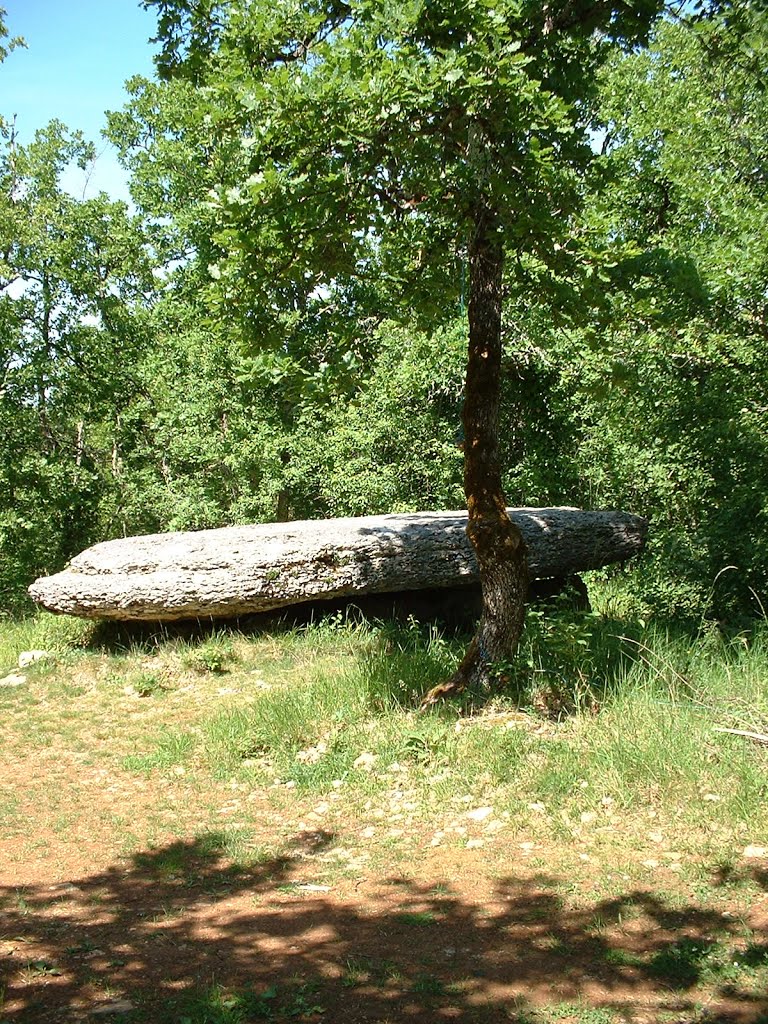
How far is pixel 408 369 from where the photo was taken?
11828 millimetres

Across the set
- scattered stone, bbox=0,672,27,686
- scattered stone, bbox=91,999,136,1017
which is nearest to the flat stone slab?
scattered stone, bbox=0,672,27,686

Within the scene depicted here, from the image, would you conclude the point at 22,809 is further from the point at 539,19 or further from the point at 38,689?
the point at 539,19

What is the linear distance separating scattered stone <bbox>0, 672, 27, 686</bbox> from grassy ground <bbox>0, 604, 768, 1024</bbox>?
0.34 metres

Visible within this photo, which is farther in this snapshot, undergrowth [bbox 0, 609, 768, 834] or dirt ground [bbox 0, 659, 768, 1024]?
undergrowth [bbox 0, 609, 768, 834]

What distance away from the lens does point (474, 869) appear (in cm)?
432

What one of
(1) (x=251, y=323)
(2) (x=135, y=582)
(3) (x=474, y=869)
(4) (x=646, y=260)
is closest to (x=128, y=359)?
(2) (x=135, y=582)

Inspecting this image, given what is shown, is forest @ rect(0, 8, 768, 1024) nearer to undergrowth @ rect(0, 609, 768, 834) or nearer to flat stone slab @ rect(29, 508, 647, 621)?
undergrowth @ rect(0, 609, 768, 834)

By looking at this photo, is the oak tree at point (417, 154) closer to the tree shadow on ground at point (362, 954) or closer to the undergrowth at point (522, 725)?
the undergrowth at point (522, 725)

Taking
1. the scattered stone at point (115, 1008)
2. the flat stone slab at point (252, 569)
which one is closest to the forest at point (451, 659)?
the scattered stone at point (115, 1008)

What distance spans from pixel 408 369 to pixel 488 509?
5.70m

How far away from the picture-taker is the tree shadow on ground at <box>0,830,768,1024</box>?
10.1ft

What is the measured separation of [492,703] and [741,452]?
4.49m

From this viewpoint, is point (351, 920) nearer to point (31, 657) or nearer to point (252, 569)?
point (252, 569)

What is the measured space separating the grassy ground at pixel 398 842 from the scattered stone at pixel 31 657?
28.5 inches
